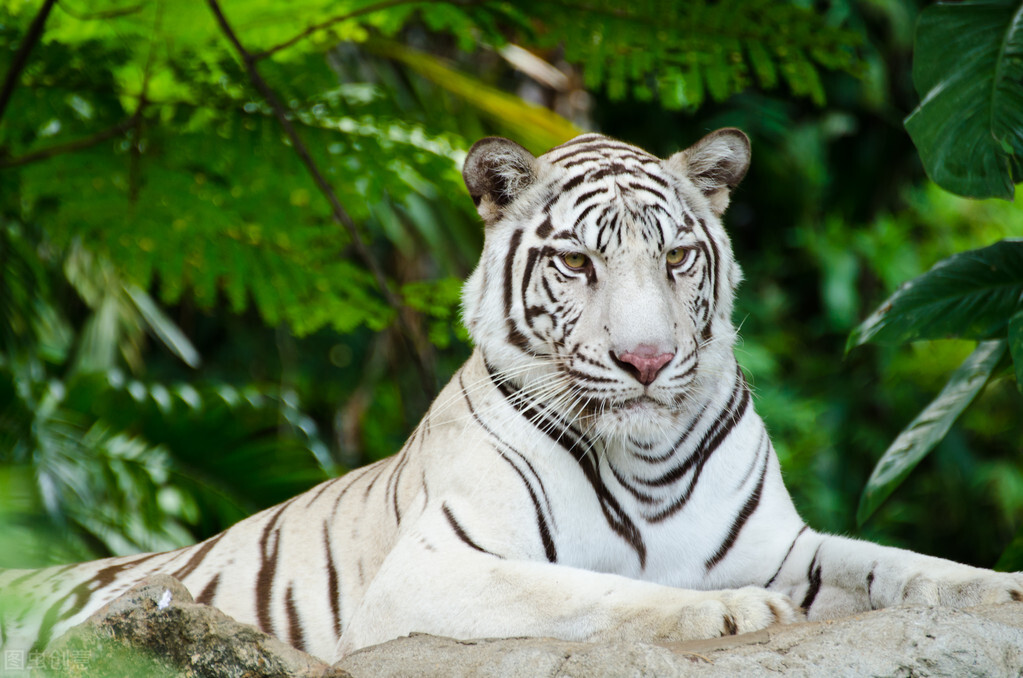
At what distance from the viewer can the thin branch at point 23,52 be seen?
3125 mm

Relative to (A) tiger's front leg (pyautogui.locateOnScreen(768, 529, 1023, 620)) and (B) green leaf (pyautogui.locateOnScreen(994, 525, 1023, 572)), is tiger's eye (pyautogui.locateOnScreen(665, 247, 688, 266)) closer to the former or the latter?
(A) tiger's front leg (pyautogui.locateOnScreen(768, 529, 1023, 620))

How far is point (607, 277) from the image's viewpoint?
2258mm

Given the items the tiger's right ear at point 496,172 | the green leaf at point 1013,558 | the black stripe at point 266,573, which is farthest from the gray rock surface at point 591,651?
the green leaf at point 1013,558

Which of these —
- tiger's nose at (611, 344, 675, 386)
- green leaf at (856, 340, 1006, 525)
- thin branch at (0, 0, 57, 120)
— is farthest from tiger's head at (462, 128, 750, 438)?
thin branch at (0, 0, 57, 120)

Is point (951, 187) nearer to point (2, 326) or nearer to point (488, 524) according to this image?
point (488, 524)

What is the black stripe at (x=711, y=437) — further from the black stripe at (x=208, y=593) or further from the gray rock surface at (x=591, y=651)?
the black stripe at (x=208, y=593)

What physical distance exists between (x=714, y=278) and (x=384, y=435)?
5655 millimetres

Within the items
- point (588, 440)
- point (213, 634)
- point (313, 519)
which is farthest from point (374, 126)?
point (213, 634)

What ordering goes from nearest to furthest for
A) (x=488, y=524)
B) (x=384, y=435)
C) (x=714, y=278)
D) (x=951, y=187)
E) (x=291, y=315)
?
(x=488, y=524) → (x=714, y=278) → (x=951, y=187) → (x=291, y=315) → (x=384, y=435)

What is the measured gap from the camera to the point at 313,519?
9.48 feet

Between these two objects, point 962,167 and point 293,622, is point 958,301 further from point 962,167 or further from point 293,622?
point 293,622

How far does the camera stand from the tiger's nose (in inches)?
83.1

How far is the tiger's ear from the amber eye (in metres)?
0.43

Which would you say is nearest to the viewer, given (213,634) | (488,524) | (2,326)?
(213,634)
